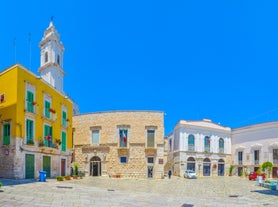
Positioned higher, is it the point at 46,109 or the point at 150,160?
the point at 46,109

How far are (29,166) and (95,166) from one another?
46.8 ft

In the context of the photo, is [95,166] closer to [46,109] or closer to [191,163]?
[46,109]

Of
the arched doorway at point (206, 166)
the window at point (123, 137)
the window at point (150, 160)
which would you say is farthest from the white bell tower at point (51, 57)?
the arched doorway at point (206, 166)

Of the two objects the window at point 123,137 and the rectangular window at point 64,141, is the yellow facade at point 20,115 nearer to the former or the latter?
the rectangular window at point 64,141

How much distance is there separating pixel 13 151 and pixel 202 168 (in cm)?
3043

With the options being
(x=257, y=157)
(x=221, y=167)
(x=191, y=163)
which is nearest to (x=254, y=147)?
(x=257, y=157)

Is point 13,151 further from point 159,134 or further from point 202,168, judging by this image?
point 202,168

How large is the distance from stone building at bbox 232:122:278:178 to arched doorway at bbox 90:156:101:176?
75.5ft

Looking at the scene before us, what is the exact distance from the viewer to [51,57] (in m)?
41.2

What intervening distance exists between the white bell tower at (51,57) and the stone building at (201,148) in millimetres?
19355

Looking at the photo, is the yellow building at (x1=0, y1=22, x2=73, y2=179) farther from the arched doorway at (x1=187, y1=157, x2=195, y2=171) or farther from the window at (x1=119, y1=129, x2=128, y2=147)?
the arched doorway at (x1=187, y1=157, x2=195, y2=171)

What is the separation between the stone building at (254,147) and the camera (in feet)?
143

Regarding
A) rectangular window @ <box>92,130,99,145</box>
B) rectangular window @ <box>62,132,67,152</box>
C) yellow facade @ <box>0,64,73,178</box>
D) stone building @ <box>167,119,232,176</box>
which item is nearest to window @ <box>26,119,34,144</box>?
yellow facade @ <box>0,64,73,178</box>

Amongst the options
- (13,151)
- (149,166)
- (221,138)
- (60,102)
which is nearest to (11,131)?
(13,151)
